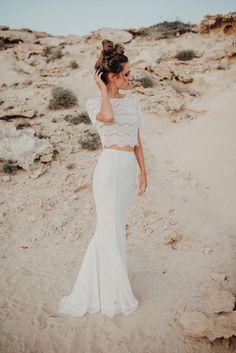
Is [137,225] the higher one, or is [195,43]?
[195,43]

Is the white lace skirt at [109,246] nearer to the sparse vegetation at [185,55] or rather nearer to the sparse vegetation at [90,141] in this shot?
the sparse vegetation at [90,141]

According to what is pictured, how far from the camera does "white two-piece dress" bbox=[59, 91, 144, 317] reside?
2.85 metres

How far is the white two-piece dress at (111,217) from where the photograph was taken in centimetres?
285

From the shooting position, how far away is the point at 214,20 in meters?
14.2

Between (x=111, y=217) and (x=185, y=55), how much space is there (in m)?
11.2

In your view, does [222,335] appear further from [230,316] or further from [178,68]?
[178,68]

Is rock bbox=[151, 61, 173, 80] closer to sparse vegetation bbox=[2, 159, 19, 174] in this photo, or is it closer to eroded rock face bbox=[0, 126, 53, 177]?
eroded rock face bbox=[0, 126, 53, 177]

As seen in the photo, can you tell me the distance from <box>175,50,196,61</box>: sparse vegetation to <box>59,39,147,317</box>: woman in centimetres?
1048

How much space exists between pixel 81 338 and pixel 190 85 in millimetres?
9485

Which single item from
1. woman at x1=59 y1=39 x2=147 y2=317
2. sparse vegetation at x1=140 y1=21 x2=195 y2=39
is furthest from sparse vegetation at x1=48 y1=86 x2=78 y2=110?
sparse vegetation at x1=140 y1=21 x2=195 y2=39

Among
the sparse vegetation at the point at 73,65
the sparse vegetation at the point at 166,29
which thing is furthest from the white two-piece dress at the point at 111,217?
the sparse vegetation at the point at 166,29

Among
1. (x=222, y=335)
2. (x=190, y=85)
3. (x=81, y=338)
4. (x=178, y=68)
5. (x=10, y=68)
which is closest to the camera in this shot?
(x=222, y=335)

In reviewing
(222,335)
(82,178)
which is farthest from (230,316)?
(82,178)

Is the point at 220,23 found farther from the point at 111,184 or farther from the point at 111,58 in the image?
the point at 111,184
